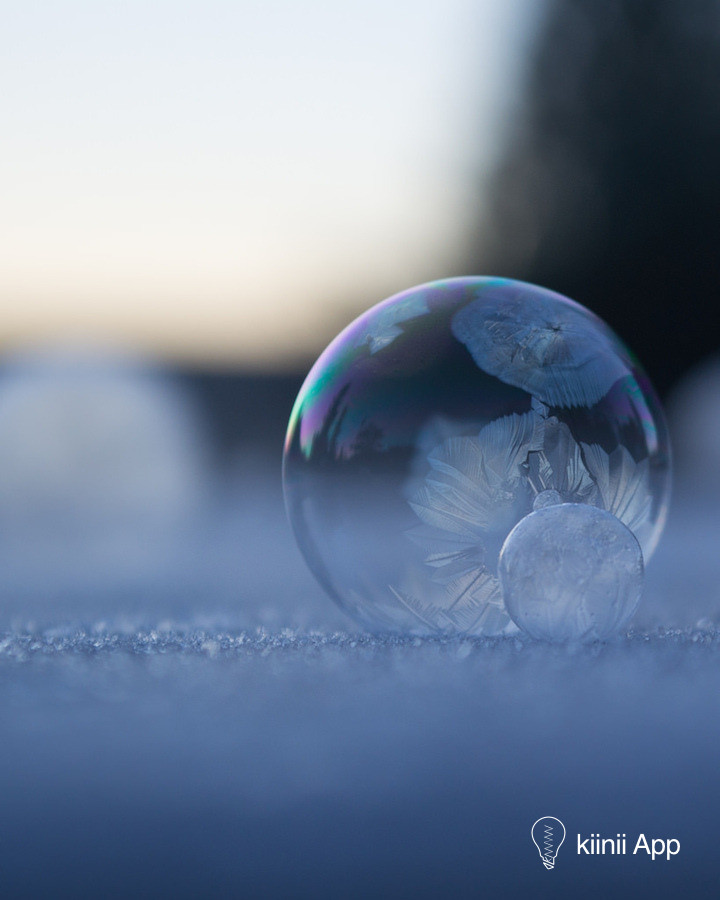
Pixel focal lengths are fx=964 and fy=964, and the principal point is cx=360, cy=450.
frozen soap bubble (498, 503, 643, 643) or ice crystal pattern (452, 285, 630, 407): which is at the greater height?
ice crystal pattern (452, 285, 630, 407)

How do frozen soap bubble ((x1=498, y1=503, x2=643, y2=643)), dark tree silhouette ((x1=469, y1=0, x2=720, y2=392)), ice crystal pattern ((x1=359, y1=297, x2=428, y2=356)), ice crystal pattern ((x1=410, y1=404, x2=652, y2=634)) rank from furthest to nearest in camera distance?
dark tree silhouette ((x1=469, y1=0, x2=720, y2=392)) → ice crystal pattern ((x1=359, y1=297, x2=428, y2=356)) → ice crystal pattern ((x1=410, y1=404, x2=652, y2=634)) → frozen soap bubble ((x1=498, y1=503, x2=643, y2=643))

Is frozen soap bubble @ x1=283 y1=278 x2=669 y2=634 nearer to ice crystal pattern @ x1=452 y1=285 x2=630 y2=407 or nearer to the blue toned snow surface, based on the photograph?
ice crystal pattern @ x1=452 y1=285 x2=630 y2=407

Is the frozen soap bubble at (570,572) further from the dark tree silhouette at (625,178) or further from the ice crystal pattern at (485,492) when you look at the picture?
the dark tree silhouette at (625,178)

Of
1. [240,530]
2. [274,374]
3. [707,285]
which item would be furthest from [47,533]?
[707,285]

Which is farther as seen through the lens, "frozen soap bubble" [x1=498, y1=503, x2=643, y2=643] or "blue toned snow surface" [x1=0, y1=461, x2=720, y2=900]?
"frozen soap bubble" [x1=498, y1=503, x2=643, y2=643]

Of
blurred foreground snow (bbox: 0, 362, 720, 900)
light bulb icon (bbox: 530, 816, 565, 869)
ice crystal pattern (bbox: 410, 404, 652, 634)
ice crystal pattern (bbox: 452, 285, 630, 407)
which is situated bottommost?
blurred foreground snow (bbox: 0, 362, 720, 900)

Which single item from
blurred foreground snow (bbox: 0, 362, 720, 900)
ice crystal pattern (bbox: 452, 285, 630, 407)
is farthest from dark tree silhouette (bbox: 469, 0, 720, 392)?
blurred foreground snow (bbox: 0, 362, 720, 900)

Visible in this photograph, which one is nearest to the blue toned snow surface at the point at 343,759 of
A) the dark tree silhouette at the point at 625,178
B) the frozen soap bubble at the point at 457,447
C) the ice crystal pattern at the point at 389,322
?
the frozen soap bubble at the point at 457,447

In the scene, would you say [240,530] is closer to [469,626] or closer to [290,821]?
[469,626]
